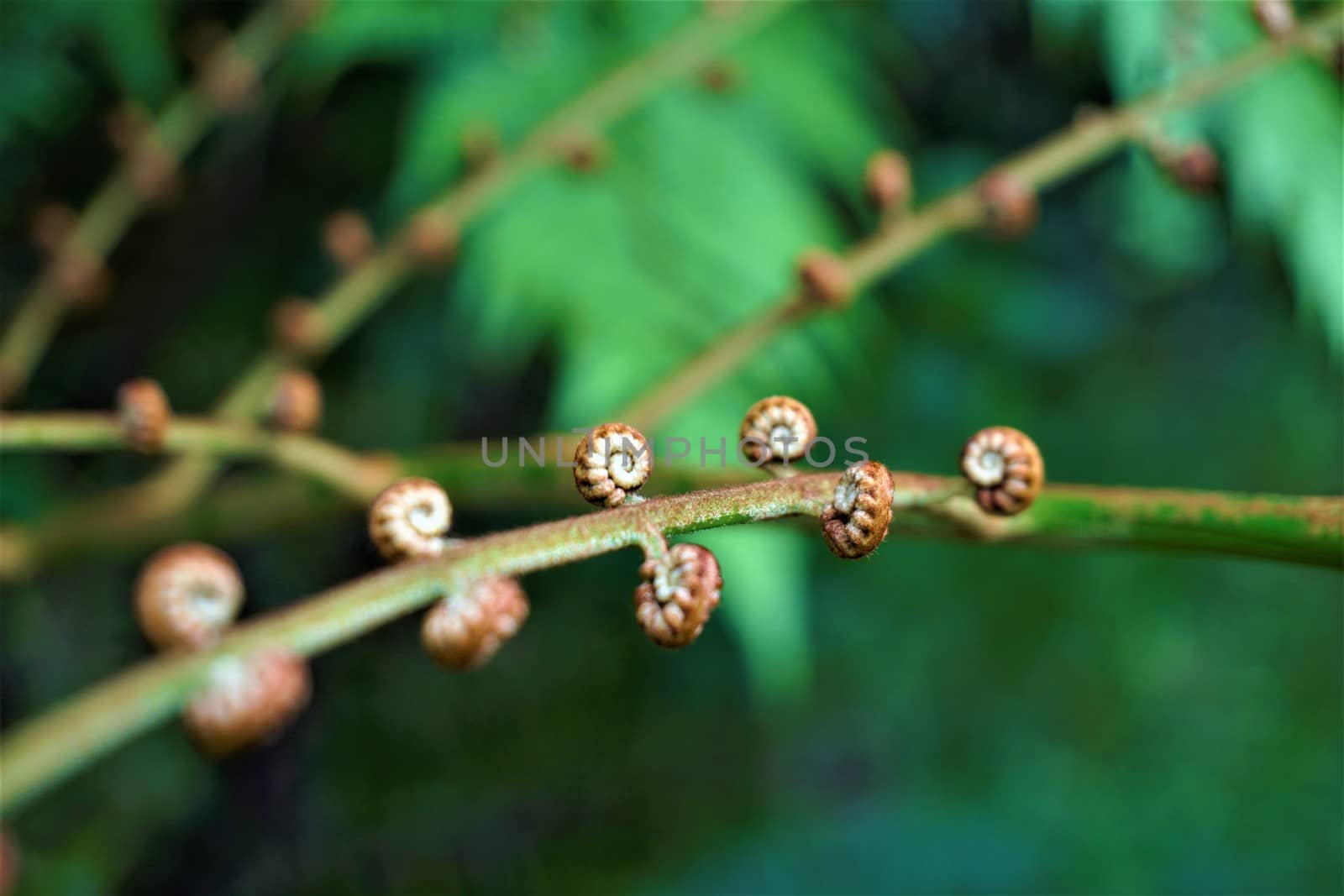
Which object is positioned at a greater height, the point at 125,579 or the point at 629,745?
the point at 125,579

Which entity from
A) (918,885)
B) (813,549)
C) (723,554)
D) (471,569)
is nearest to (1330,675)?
(918,885)

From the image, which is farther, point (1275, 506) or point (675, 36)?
point (675, 36)

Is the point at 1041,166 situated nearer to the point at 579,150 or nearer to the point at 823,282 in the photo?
the point at 823,282

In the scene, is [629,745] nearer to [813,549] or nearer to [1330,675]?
[813,549]

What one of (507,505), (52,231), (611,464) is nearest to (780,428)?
(611,464)

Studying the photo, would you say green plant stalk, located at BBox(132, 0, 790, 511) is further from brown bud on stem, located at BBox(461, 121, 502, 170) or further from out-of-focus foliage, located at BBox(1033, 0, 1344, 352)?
out-of-focus foliage, located at BBox(1033, 0, 1344, 352)

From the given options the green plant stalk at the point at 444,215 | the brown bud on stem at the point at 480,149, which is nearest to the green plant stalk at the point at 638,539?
the green plant stalk at the point at 444,215
